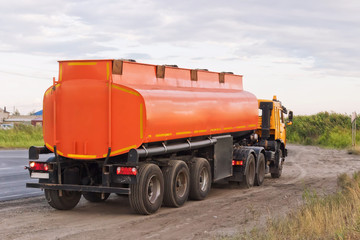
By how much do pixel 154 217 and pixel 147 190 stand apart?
566 mm

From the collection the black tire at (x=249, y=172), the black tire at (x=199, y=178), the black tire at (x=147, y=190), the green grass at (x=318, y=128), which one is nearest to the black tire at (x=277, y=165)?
the black tire at (x=249, y=172)

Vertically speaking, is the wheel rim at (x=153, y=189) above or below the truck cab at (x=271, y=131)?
below

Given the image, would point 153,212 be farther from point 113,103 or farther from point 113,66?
point 113,66

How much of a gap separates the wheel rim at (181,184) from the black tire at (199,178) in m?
0.51

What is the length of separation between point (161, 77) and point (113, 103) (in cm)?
201

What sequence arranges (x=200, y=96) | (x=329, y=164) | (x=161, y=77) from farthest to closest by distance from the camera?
(x=329, y=164) < (x=200, y=96) < (x=161, y=77)

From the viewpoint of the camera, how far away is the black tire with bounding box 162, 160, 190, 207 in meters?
12.6

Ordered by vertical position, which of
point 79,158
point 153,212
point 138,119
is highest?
point 138,119

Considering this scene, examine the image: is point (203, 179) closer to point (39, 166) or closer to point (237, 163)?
point (237, 163)

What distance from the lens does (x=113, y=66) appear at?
11688mm

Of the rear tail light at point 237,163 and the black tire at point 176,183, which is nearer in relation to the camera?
the black tire at point 176,183

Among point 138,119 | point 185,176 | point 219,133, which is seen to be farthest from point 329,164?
point 138,119

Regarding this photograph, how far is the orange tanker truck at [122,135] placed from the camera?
11.5 metres

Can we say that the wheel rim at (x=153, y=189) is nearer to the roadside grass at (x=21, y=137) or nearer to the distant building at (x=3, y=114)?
the roadside grass at (x=21, y=137)
